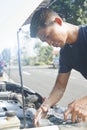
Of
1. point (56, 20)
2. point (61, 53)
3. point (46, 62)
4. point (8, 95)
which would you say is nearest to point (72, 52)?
point (61, 53)

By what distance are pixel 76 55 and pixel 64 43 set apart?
0.20 m

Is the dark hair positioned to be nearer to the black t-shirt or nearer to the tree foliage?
the black t-shirt

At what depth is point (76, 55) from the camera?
2377 mm

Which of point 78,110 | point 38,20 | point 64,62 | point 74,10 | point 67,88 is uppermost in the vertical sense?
point 38,20

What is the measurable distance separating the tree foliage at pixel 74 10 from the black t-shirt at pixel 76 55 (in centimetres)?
1541

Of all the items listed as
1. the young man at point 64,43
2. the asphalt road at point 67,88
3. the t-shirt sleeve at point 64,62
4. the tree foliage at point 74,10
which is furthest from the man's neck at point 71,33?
the tree foliage at point 74,10

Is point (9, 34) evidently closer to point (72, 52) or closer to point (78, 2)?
point (72, 52)

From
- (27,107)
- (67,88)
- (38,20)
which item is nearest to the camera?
(38,20)

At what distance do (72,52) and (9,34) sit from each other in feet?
1.49

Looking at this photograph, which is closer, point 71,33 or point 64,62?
point 71,33

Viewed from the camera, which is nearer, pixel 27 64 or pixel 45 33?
pixel 45 33

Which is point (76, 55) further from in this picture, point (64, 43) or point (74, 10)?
point (74, 10)

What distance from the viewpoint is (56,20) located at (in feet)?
6.98

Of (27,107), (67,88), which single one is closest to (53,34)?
(27,107)
